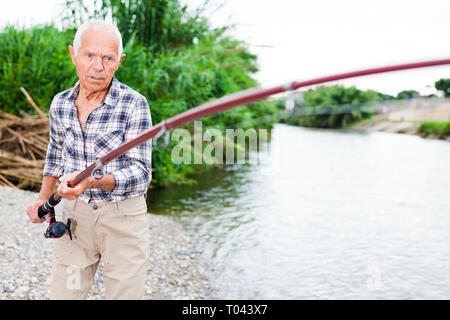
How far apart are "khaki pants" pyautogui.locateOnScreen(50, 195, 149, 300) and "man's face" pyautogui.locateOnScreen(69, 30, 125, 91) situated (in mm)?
654

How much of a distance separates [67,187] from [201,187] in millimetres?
11260

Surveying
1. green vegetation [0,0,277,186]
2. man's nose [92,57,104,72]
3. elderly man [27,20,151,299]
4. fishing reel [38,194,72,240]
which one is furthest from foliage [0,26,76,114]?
man's nose [92,57,104,72]

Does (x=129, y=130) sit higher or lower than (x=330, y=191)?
higher

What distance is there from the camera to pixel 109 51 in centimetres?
226

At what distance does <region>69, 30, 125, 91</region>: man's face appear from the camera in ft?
7.35

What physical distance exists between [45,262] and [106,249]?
383cm

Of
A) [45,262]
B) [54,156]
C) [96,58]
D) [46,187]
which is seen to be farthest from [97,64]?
[45,262]

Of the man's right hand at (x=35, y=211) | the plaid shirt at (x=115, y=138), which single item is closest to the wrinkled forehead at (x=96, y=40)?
the plaid shirt at (x=115, y=138)

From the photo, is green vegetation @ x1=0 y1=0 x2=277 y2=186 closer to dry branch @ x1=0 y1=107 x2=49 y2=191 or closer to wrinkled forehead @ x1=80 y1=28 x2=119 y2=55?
dry branch @ x1=0 y1=107 x2=49 y2=191

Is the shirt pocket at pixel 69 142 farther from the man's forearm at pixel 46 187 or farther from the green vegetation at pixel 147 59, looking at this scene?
the green vegetation at pixel 147 59

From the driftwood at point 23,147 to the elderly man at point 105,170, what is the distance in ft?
24.1

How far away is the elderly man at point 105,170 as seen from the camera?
89.0 inches
